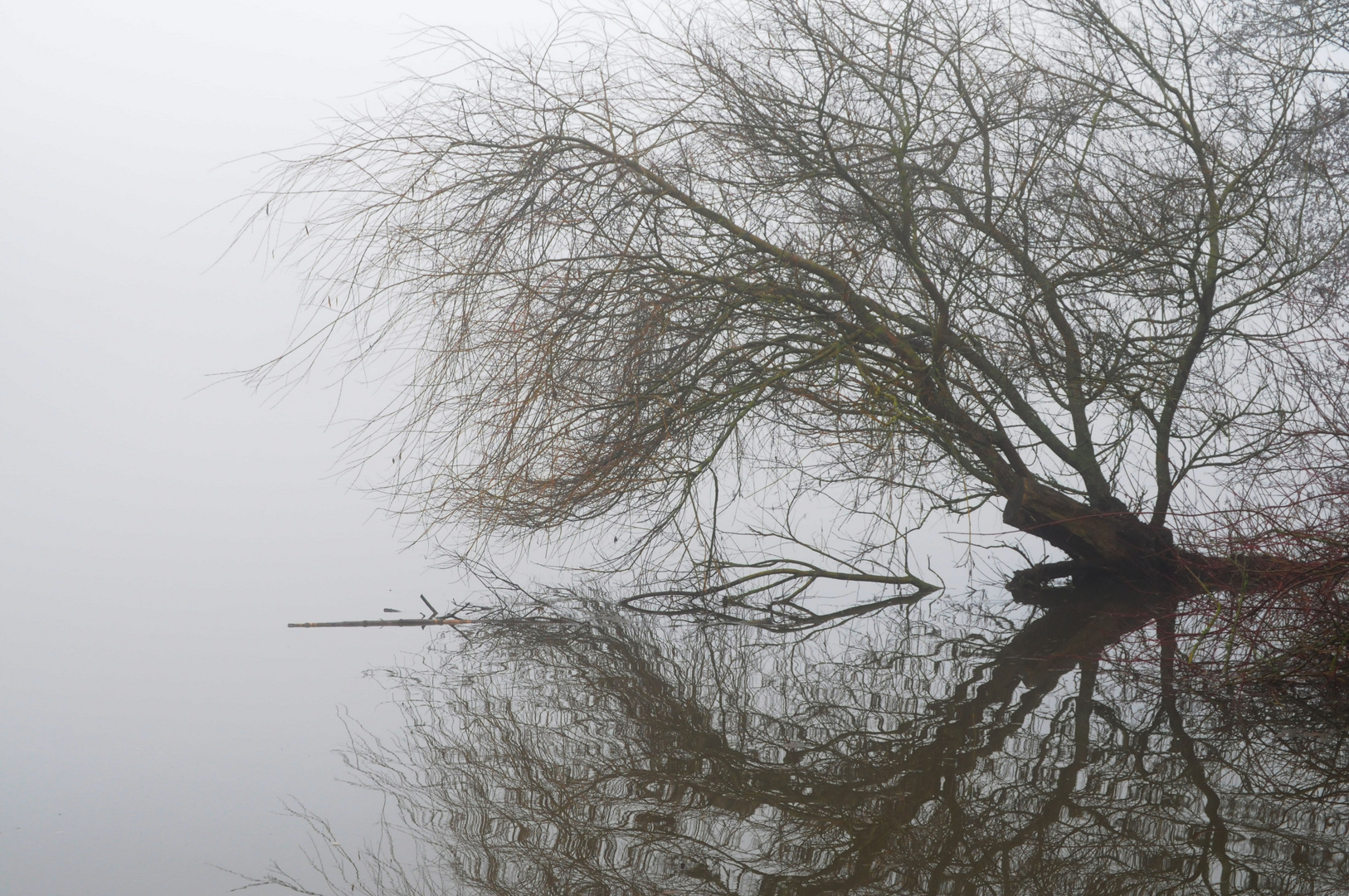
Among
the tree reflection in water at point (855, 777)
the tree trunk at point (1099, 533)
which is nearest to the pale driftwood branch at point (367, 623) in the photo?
the tree reflection in water at point (855, 777)

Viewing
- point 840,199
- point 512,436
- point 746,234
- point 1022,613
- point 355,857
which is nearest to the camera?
point 355,857

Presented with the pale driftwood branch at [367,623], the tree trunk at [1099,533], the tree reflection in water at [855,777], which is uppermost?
the tree trunk at [1099,533]

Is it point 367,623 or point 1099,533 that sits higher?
point 1099,533

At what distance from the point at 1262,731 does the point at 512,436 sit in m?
3.47

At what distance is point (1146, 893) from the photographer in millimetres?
2793

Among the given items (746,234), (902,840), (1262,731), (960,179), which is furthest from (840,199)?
(902,840)

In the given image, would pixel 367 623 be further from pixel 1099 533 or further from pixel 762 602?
Result: pixel 1099 533

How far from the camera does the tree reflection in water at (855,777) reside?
2990 mm

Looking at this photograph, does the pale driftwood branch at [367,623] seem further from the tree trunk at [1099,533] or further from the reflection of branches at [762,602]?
the tree trunk at [1099,533]

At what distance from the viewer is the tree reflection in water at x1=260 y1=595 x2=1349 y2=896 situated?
118 inches

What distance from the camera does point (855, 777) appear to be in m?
3.75

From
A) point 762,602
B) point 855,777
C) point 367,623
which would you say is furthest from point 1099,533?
point 367,623

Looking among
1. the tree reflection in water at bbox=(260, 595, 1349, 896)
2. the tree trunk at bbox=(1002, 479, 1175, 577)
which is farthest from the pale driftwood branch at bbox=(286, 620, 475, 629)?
the tree trunk at bbox=(1002, 479, 1175, 577)

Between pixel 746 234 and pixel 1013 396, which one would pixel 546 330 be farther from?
pixel 1013 396
